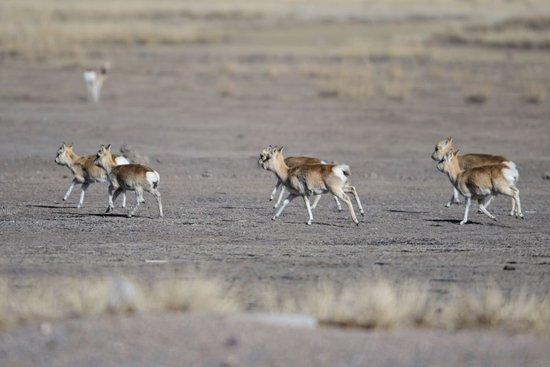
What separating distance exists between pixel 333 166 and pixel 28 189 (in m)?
6.78

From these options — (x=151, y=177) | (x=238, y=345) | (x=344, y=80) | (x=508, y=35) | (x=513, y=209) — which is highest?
(x=508, y=35)

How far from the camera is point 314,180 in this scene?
18.2m

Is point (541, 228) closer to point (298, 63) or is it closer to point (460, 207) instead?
point (460, 207)

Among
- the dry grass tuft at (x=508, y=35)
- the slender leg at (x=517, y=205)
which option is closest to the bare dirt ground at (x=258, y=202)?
the slender leg at (x=517, y=205)

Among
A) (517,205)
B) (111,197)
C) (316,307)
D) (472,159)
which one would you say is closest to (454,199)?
(472,159)

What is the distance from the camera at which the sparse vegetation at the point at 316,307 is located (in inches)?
411

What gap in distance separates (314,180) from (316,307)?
7456 millimetres

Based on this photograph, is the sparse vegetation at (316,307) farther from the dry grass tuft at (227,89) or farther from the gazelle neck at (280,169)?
the dry grass tuft at (227,89)

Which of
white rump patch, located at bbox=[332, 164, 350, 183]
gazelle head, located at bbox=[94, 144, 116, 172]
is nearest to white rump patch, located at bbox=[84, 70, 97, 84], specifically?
gazelle head, located at bbox=[94, 144, 116, 172]

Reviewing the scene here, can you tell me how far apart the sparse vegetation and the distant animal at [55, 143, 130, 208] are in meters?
8.73

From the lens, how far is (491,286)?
1270 cm

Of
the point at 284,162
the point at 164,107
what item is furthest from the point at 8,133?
the point at 284,162

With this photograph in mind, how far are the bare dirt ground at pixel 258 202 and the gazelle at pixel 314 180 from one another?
482 millimetres

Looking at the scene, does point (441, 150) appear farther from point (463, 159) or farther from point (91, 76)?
point (91, 76)
